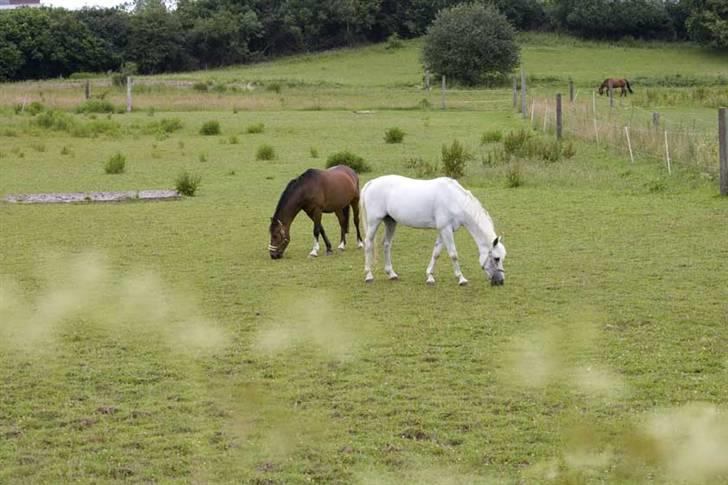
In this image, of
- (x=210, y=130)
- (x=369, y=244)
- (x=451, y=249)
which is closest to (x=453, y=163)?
(x=369, y=244)

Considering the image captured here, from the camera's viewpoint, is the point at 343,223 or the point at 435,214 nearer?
the point at 435,214

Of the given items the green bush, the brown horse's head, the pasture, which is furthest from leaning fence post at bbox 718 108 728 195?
the green bush

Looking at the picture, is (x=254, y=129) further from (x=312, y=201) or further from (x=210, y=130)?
(x=312, y=201)

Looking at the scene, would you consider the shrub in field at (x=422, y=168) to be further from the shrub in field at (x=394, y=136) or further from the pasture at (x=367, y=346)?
the shrub in field at (x=394, y=136)

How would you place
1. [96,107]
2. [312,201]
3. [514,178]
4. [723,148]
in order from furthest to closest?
[96,107] < [514,178] < [723,148] < [312,201]

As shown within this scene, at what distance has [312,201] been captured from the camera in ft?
43.4

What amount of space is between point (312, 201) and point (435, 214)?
8.30 ft

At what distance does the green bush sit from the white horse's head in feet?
173

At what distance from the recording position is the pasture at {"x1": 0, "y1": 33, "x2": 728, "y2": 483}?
6371 mm

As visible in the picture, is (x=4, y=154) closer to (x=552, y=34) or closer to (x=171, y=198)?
(x=171, y=198)

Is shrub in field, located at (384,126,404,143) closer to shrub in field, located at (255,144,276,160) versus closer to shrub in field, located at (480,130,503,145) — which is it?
shrub in field, located at (480,130,503,145)

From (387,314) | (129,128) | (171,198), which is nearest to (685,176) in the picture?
(171,198)

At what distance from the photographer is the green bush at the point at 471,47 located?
2470 inches

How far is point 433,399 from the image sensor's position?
734cm
